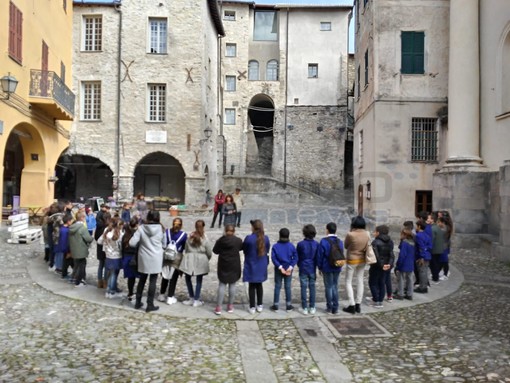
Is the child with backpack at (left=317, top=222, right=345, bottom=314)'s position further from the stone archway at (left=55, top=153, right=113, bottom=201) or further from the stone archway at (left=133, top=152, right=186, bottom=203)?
the stone archway at (left=55, top=153, right=113, bottom=201)

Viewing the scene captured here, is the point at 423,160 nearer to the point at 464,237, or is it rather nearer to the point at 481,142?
the point at 481,142

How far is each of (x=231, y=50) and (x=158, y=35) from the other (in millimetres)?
13177

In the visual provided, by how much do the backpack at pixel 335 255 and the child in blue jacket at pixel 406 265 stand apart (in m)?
1.49

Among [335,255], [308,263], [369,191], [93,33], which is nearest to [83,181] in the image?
[93,33]

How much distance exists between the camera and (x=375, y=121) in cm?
1762

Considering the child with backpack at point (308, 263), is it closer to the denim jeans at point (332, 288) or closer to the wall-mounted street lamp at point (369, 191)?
the denim jeans at point (332, 288)

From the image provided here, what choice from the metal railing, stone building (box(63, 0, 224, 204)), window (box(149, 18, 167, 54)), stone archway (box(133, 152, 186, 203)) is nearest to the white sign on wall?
stone building (box(63, 0, 224, 204))

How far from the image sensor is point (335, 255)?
23.2ft

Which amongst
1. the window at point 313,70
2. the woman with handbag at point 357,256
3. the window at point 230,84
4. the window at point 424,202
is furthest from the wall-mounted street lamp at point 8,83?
the window at point 313,70

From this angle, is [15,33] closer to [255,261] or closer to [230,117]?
[255,261]

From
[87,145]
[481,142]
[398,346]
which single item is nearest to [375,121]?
[481,142]

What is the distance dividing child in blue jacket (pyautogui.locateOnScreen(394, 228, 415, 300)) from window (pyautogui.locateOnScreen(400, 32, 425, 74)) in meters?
11.3

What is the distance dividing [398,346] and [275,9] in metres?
36.6

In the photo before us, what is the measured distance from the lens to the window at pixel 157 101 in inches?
1006
